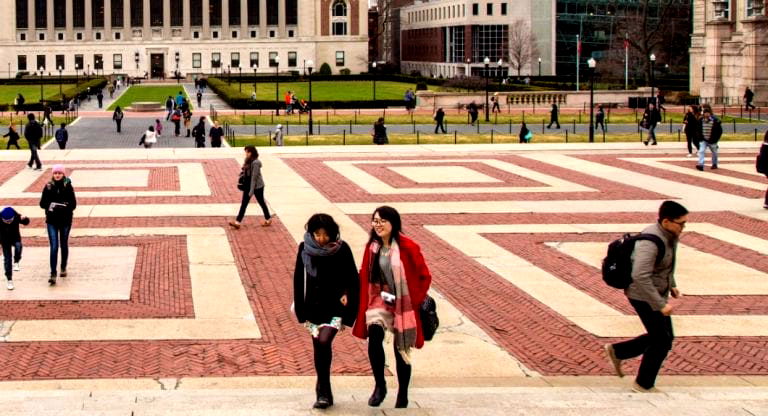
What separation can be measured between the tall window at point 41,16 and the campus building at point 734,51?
92324mm

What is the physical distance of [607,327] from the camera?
14102 mm

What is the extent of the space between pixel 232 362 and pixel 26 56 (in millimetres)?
142265

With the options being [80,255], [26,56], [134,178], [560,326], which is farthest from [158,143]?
[26,56]

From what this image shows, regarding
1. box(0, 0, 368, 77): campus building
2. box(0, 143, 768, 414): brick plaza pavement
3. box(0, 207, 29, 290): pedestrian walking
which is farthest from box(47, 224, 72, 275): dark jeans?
box(0, 0, 368, 77): campus building

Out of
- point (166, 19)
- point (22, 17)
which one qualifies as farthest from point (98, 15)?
point (22, 17)

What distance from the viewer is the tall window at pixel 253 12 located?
150 meters

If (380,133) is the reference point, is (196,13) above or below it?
above

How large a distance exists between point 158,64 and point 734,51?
9123cm

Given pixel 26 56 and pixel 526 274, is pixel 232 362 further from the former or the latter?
pixel 26 56

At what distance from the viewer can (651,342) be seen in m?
10.9

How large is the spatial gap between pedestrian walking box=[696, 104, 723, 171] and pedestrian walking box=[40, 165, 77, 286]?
18326 mm

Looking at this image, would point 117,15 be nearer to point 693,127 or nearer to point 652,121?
point 652,121

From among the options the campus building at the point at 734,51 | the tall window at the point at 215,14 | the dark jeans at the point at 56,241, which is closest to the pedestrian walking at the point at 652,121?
the dark jeans at the point at 56,241

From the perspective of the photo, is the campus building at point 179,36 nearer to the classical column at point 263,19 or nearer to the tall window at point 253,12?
the classical column at point 263,19
